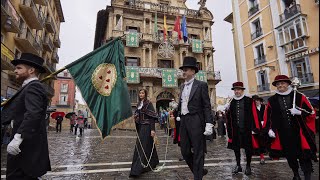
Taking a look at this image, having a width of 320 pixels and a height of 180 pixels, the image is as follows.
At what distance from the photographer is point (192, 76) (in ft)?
13.5

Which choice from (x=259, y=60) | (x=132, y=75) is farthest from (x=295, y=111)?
(x=132, y=75)

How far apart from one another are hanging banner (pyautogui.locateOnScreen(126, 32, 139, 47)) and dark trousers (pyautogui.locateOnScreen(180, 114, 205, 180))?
21.8 metres

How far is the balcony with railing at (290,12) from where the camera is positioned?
58.2 ft

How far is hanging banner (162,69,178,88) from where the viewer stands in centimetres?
2470

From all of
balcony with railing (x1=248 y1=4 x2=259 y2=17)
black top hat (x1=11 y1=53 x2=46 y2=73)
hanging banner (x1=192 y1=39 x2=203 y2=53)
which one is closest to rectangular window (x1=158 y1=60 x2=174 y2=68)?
hanging banner (x1=192 y1=39 x2=203 y2=53)

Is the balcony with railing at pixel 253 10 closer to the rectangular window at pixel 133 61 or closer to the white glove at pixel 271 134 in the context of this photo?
the rectangular window at pixel 133 61

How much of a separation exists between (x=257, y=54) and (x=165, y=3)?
13768 mm

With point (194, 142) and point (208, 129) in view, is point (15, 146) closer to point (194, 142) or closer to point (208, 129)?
point (194, 142)

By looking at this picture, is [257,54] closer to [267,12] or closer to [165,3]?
[267,12]

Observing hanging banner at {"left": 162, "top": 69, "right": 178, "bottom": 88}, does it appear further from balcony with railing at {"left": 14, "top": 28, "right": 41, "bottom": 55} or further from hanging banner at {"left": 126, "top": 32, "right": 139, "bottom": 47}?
balcony with railing at {"left": 14, "top": 28, "right": 41, "bottom": 55}

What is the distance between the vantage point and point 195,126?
370cm

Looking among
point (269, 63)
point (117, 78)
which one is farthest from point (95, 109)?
point (269, 63)

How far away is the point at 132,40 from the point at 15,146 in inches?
921

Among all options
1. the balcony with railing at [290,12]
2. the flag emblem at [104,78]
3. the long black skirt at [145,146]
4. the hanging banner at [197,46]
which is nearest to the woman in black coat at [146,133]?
the long black skirt at [145,146]
